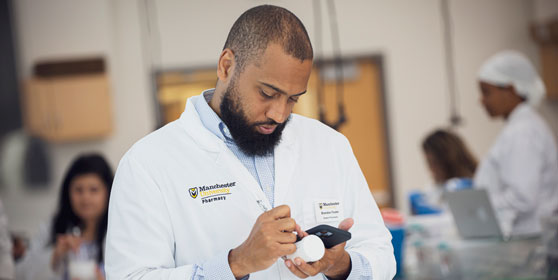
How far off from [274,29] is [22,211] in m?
3.50

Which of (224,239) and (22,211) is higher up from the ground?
(224,239)

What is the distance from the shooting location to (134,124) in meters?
4.01

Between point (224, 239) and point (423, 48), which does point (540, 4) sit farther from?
point (224, 239)

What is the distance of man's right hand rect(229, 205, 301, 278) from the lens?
0.88m

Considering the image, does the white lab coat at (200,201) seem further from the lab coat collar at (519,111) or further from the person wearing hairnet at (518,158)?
the lab coat collar at (519,111)

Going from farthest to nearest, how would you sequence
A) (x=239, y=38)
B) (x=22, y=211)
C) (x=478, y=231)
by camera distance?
(x=22, y=211)
(x=478, y=231)
(x=239, y=38)

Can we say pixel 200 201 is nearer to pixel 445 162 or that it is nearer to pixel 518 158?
pixel 518 158

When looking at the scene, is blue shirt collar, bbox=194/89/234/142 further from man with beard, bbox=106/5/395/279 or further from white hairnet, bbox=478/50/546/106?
white hairnet, bbox=478/50/546/106

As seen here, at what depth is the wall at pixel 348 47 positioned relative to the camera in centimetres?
389

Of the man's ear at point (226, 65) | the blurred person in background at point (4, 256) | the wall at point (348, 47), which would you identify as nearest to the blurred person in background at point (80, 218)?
the blurred person in background at point (4, 256)

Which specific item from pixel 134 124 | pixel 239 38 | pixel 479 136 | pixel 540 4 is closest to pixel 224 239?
pixel 239 38

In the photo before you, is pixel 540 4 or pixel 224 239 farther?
pixel 540 4

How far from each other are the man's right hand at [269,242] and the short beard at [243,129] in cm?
20

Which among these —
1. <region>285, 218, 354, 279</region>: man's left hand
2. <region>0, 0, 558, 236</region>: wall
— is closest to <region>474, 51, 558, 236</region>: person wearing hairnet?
<region>285, 218, 354, 279</region>: man's left hand
